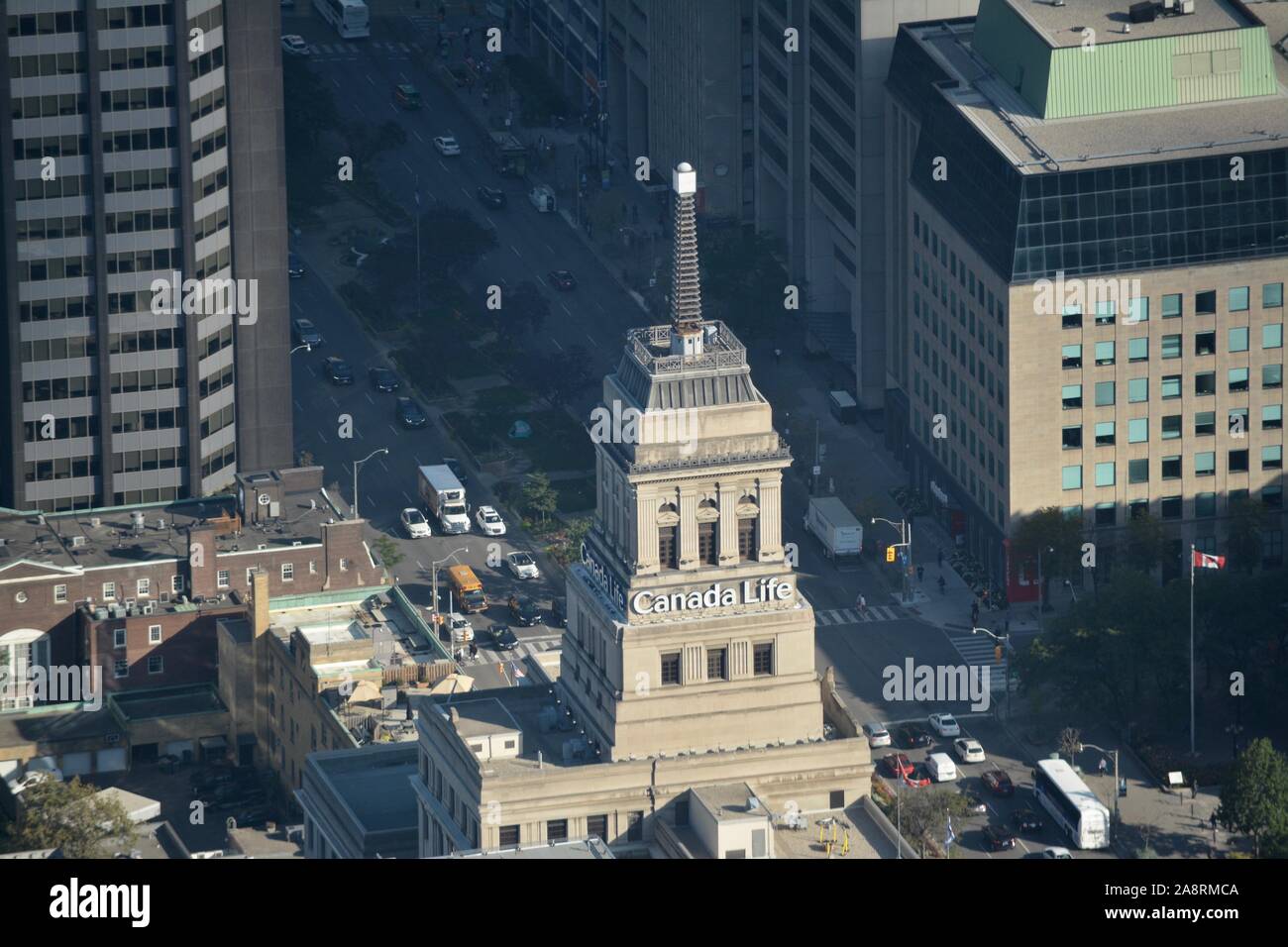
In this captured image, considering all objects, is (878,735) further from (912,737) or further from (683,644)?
(683,644)

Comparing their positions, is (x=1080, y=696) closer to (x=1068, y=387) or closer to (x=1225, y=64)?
(x=1068, y=387)

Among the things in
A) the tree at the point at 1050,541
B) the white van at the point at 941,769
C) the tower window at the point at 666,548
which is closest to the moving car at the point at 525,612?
the tree at the point at 1050,541

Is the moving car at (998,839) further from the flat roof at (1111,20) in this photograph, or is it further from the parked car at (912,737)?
the flat roof at (1111,20)

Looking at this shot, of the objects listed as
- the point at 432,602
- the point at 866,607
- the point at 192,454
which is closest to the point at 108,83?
the point at 192,454

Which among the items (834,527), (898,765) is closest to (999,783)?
(898,765)
